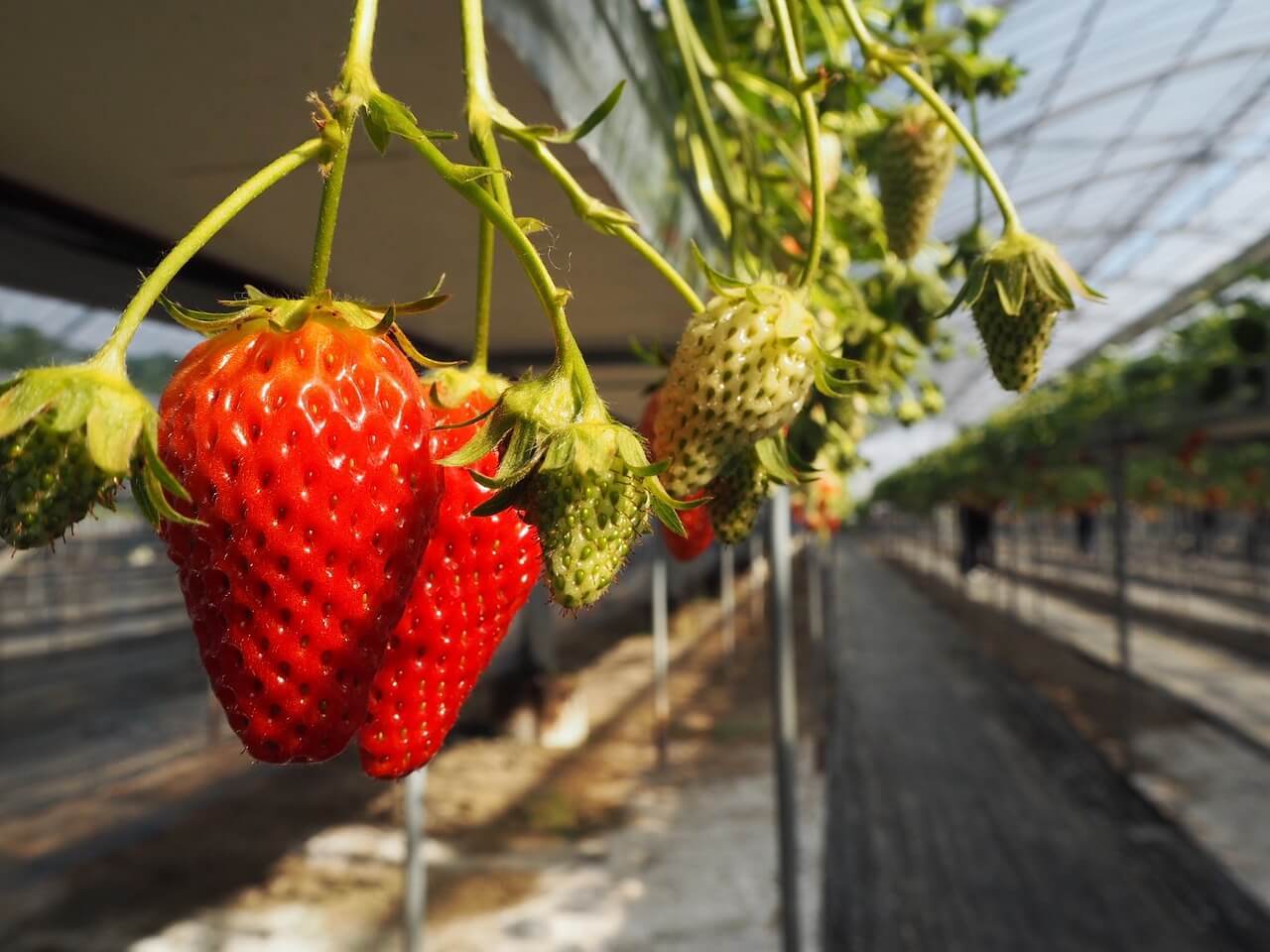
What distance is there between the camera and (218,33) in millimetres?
472

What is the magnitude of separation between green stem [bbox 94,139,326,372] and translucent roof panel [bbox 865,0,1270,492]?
19.8ft

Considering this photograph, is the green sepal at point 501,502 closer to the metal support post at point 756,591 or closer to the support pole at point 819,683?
the support pole at point 819,683

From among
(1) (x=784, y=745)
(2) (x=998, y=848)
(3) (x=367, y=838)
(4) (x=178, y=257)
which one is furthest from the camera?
(3) (x=367, y=838)

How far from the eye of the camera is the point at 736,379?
0.35 meters

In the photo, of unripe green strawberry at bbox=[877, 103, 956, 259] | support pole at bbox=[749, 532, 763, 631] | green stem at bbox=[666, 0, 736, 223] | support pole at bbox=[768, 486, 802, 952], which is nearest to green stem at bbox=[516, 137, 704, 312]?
green stem at bbox=[666, 0, 736, 223]

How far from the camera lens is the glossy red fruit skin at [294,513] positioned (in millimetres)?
313

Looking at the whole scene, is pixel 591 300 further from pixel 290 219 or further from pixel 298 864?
pixel 298 864

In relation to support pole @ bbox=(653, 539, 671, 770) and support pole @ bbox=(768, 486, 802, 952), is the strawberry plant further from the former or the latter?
support pole @ bbox=(653, 539, 671, 770)

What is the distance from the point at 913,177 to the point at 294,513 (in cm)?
54

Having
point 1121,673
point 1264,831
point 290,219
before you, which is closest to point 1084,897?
point 1264,831

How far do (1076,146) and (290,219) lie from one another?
39.0 feet

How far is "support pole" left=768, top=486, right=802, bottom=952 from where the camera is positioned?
1.84 m

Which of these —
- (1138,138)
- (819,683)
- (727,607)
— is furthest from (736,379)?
(1138,138)

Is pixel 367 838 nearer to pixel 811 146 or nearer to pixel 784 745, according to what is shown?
pixel 784 745
